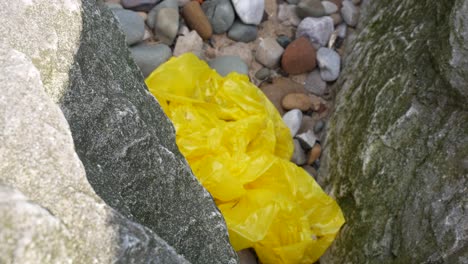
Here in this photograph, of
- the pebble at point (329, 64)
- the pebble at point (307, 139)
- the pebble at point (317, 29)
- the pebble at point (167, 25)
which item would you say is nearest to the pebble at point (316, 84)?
the pebble at point (329, 64)

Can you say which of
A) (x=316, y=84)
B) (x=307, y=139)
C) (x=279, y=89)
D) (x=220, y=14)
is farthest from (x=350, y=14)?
(x=307, y=139)

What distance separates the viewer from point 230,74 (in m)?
2.47

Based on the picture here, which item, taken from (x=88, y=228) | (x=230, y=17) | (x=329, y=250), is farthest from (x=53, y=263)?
(x=230, y=17)

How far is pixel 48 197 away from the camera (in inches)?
35.7

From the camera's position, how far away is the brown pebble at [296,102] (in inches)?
103

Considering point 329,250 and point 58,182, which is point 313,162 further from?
point 58,182

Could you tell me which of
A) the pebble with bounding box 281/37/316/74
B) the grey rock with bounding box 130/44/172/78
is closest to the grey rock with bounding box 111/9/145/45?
the grey rock with bounding box 130/44/172/78

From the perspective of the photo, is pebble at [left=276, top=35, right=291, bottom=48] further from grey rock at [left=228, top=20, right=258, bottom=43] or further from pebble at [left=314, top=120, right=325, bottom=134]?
pebble at [left=314, top=120, right=325, bottom=134]

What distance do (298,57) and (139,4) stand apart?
79 cm

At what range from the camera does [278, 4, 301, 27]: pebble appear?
2.88m

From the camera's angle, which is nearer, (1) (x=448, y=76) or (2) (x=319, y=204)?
(1) (x=448, y=76)

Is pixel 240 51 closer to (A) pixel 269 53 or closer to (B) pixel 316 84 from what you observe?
(A) pixel 269 53

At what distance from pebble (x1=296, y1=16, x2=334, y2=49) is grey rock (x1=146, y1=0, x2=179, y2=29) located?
2.02ft

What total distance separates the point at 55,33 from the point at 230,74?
1.27 m
